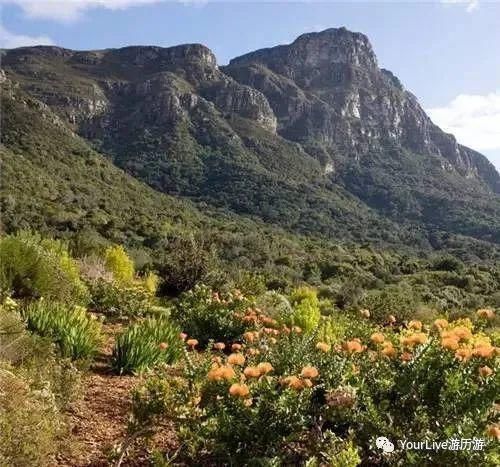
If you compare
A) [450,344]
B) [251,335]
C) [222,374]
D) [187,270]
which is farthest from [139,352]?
[187,270]

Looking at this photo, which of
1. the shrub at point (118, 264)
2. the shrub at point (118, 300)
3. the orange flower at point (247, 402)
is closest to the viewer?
the orange flower at point (247, 402)

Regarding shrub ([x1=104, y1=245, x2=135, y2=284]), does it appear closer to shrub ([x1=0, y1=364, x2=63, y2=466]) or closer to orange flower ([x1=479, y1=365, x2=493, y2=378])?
shrub ([x1=0, y1=364, x2=63, y2=466])

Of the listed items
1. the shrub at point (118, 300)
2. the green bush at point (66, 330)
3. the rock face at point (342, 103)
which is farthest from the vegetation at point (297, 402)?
the rock face at point (342, 103)

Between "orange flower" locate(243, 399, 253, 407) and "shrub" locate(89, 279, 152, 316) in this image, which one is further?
"shrub" locate(89, 279, 152, 316)

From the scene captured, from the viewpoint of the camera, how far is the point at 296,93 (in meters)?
160

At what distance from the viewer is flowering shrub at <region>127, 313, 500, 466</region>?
3.56 m

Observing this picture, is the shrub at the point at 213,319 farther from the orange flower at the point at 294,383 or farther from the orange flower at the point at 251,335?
the orange flower at the point at 294,383

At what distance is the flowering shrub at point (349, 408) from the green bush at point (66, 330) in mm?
2064

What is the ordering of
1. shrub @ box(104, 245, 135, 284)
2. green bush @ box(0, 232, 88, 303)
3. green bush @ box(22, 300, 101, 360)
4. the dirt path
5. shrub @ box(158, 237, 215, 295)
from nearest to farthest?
the dirt path, green bush @ box(22, 300, 101, 360), green bush @ box(0, 232, 88, 303), shrub @ box(158, 237, 215, 295), shrub @ box(104, 245, 135, 284)

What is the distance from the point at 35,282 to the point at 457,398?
6.55m

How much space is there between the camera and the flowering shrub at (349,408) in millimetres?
A: 3559

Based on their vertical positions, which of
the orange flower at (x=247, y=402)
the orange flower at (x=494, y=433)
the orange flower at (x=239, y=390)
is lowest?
the orange flower at (x=247, y=402)

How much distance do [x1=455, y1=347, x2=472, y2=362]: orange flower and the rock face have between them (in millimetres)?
136305

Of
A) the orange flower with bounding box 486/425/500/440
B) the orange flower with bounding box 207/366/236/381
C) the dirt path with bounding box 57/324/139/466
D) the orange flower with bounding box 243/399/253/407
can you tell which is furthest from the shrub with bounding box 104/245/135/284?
the orange flower with bounding box 486/425/500/440
